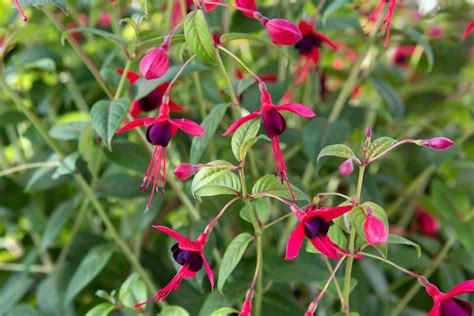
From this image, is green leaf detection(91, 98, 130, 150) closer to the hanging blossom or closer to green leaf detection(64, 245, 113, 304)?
the hanging blossom

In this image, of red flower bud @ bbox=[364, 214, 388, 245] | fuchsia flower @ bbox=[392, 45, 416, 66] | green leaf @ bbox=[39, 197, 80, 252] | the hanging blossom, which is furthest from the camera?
fuchsia flower @ bbox=[392, 45, 416, 66]

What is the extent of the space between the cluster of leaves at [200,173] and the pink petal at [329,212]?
3cm

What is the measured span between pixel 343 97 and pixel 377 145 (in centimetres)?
31

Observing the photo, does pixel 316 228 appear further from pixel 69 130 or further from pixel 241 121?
pixel 69 130

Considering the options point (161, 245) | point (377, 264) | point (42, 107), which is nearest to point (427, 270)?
point (377, 264)

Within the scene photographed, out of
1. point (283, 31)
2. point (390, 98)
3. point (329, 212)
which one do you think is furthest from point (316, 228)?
point (390, 98)

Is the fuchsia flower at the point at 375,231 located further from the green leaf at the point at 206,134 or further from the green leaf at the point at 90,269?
the green leaf at the point at 90,269

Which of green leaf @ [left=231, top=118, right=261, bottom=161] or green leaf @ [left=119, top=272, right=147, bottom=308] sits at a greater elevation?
green leaf @ [left=231, top=118, right=261, bottom=161]

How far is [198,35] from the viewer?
527 mm

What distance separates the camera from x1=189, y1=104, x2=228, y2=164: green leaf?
2.02 feet

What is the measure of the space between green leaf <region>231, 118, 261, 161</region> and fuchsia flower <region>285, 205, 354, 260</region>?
63 mm

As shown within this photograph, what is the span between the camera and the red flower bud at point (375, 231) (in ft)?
1.51

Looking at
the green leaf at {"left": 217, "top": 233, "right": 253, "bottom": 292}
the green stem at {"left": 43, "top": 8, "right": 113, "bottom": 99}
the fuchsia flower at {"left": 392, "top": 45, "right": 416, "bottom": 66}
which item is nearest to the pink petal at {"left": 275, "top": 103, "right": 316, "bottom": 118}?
the green leaf at {"left": 217, "top": 233, "right": 253, "bottom": 292}

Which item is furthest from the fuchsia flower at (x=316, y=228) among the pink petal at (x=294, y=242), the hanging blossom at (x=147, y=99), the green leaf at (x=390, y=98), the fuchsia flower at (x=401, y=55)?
the fuchsia flower at (x=401, y=55)
